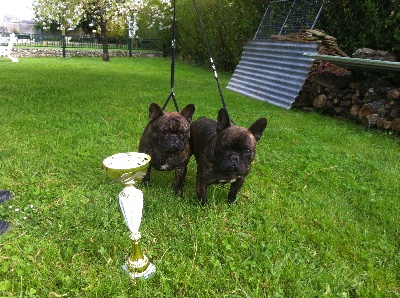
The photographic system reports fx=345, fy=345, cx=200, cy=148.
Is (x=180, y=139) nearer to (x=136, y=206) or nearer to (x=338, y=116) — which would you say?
(x=136, y=206)

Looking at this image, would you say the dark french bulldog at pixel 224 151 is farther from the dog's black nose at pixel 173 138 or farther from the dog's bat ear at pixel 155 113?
the dog's bat ear at pixel 155 113

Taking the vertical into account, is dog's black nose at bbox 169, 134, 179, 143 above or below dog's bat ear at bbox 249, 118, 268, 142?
below

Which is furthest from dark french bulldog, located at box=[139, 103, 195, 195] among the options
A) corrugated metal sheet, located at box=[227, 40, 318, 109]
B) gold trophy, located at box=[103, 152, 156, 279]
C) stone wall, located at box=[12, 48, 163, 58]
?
stone wall, located at box=[12, 48, 163, 58]

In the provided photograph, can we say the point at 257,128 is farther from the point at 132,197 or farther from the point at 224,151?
the point at 132,197

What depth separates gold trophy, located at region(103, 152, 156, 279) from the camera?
85.4 inches

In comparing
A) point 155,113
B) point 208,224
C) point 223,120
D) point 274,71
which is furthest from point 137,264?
point 274,71

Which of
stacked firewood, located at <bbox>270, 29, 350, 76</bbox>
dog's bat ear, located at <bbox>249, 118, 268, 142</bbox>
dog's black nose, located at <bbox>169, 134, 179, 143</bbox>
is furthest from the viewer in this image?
stacked firewood, located at <bbox>270, 29, 350, 76</bbox>

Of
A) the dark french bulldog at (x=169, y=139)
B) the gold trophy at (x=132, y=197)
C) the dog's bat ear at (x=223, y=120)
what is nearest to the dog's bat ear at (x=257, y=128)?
the dog's bat ear at (x=223, y=120)

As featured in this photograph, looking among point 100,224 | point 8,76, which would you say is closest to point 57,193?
point 100,224

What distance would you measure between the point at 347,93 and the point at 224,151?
240 inches

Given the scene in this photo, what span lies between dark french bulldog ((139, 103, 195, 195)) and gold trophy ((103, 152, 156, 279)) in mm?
679

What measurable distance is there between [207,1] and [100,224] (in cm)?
1629

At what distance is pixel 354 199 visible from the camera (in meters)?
3.81

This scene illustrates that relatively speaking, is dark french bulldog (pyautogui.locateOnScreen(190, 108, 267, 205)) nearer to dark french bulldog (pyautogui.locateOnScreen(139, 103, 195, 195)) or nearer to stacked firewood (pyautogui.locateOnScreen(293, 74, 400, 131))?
dark french bulldog (pyautogui.locateOnScreen(139, 103, 195, 195))
